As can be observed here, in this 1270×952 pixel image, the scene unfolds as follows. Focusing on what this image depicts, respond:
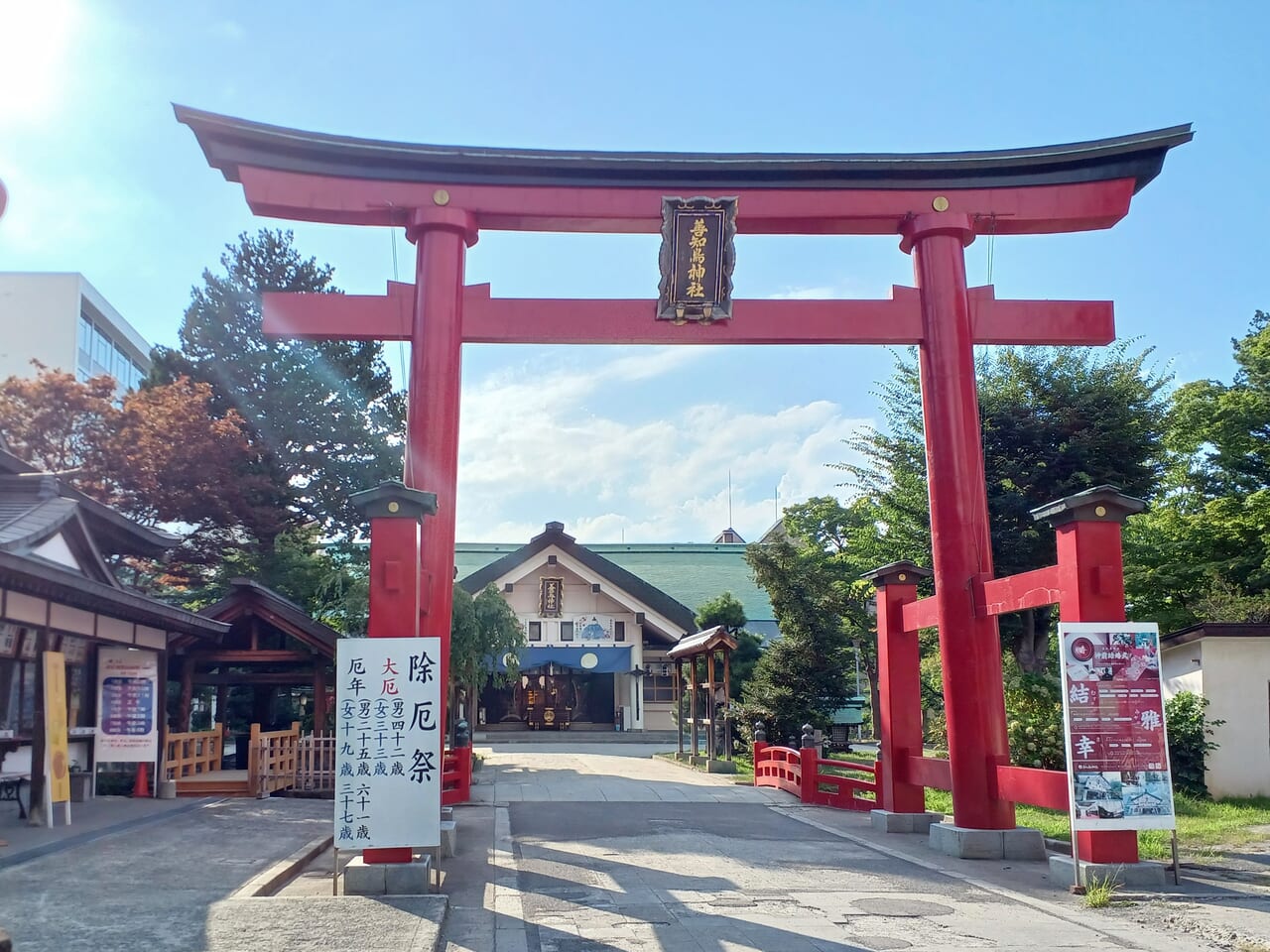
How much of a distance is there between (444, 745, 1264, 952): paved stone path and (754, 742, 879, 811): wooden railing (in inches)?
22.1

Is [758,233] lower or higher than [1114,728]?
higher

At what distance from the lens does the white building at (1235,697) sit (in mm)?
16359

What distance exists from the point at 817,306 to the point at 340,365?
797 inches

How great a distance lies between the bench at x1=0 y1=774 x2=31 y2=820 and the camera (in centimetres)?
1268

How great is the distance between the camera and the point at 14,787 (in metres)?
13.2

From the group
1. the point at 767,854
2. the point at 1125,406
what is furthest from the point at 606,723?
the point at 767,854

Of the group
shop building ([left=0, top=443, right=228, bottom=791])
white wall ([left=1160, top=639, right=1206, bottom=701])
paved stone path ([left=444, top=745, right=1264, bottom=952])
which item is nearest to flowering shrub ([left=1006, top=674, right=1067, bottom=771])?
white wall ([left=1160, top=639, right=1206, bottom=701])

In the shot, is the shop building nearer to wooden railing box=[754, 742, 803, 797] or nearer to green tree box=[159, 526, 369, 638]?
green tree box=[159, 526, 369, 638]

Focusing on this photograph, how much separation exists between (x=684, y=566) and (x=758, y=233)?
3403 cm

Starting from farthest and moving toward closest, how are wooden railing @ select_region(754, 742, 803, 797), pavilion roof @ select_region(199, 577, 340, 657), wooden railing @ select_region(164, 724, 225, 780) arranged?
wooden railing @ select_region(754, 742, 803, 797) < pavilion roof @ select_region(199, 577, 340, 657) < wooden railing @ select_region(164, 724, 225, 780)

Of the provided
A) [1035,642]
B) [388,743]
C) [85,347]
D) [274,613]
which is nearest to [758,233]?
[388,743]

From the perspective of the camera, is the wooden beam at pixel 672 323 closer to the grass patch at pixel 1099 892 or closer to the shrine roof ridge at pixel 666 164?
the shrine roof ridge at pixel 666 164

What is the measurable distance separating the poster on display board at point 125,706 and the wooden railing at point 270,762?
1.47 m

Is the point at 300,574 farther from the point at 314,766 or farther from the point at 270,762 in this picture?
the point at 270,762
